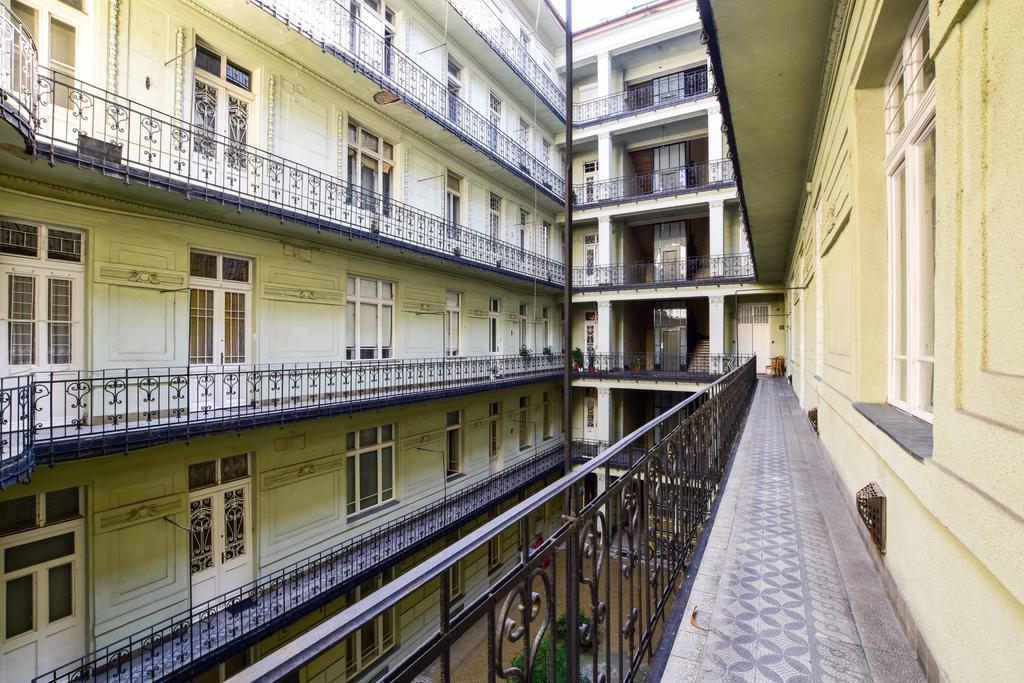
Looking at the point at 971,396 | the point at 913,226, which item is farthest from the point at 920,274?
the point at 971,396

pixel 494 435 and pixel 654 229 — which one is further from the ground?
pixel 654 229

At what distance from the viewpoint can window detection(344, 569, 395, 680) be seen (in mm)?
9352

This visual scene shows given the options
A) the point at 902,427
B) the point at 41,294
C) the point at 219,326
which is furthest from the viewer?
the point at 219,326

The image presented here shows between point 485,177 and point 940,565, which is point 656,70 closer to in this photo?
point 485,177

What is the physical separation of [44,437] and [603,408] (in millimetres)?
16216

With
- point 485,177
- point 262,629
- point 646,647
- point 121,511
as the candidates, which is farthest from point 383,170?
point 646,647

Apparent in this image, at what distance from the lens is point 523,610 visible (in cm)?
139

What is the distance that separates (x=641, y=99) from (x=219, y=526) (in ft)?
70.3

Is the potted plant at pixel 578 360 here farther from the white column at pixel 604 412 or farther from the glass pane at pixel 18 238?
the glass pane at pixel 18 238

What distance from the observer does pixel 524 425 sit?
57.2 ft

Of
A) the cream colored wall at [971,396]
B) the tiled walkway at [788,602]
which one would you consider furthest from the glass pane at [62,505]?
the cream colored wall at [971,396]

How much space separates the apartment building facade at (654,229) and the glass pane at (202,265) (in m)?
14.0

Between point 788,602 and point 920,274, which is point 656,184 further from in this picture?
point 788,602

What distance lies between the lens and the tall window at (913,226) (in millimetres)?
2533
